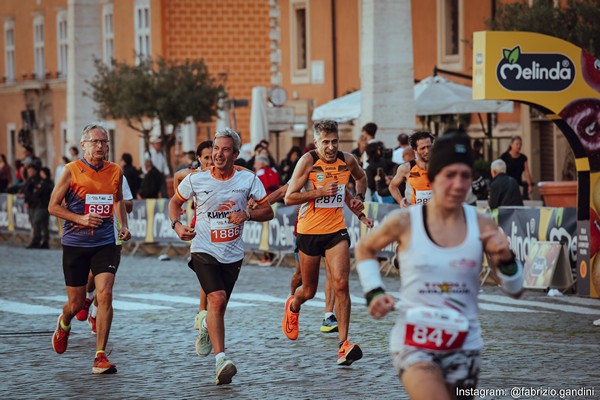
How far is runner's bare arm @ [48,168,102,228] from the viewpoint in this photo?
12422 mm

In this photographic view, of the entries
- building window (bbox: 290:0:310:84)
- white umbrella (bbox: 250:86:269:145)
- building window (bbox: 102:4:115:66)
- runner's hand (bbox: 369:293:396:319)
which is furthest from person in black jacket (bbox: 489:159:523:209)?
building window (bbox: 102:4:115:66)

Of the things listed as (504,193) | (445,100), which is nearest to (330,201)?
(504,193)

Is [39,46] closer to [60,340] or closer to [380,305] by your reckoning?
[60,340]

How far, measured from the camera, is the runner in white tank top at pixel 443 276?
7.27 meters

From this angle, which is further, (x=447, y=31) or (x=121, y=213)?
(x=447, y=31)

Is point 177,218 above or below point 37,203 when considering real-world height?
above

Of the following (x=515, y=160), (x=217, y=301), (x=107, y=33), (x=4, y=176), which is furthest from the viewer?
(x=107, y=33)

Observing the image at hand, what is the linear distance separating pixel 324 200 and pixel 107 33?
40839 millimetres

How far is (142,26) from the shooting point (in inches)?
1998

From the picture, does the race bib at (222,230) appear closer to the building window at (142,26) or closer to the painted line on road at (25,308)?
the painted line on road at (25,308)

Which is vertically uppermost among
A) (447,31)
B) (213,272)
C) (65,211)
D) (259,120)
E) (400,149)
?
(447,31)

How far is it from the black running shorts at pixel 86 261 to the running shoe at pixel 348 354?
1894mm

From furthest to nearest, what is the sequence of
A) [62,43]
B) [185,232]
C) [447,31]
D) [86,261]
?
[62,43], [447,31], [86,261], [185,232]

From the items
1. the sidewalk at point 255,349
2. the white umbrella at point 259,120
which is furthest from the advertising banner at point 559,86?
the white umbrella at point 259,120
